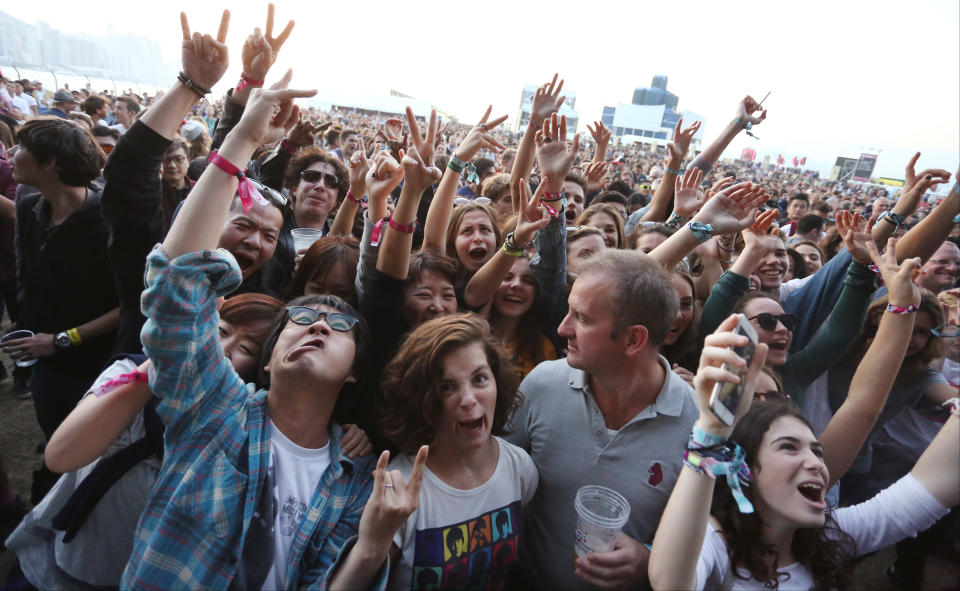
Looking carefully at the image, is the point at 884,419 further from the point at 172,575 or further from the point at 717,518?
the point at 172,575

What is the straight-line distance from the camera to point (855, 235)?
2.79 m

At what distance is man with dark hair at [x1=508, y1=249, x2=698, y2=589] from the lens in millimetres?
1724

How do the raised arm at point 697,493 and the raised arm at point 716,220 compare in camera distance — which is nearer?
the raised arm at point 697,493

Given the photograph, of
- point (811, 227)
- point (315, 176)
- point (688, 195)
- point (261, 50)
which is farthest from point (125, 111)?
point (811, 227)

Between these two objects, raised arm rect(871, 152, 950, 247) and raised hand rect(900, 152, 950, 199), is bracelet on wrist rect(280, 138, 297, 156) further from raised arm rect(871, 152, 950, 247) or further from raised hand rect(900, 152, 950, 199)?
raised hand rect(900, 152, 950, 199)

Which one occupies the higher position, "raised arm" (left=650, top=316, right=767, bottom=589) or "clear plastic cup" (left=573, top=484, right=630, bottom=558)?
"raised arm" (left=650, top=316, right=767, bottom=589)

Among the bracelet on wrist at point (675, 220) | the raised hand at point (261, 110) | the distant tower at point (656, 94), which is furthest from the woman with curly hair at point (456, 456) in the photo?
the distant tower at point (656, 94)

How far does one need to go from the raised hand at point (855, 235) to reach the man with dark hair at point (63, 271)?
4142mm

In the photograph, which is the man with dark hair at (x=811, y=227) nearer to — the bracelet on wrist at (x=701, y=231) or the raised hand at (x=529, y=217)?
the bracelet on wrist at (x=701, y=231)

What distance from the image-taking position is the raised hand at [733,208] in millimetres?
2604

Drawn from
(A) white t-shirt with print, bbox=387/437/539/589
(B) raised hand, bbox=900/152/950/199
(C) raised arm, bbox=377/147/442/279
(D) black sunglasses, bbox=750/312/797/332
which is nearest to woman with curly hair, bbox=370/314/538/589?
(A) white t-shirt with print, bbox=387/437/539/589

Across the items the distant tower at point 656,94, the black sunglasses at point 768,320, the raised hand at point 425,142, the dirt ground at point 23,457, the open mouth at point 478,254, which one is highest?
the distant tower at point 656,94

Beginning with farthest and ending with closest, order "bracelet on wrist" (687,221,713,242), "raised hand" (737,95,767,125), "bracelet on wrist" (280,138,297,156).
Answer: "raised hand" (737,95,767,125) < "bracelet on wrist" (280,138,297,156) < "bracelet on wrist" (687,221,713,242)

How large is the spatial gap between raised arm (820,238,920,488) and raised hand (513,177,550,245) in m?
1.55
